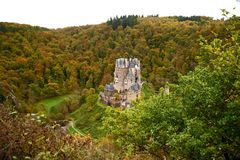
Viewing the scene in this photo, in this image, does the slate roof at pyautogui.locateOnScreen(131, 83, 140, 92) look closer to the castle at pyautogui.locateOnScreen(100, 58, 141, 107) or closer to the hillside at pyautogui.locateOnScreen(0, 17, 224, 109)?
the castle at pyautogui.locateOnScreen(100, 58, 141, 107)

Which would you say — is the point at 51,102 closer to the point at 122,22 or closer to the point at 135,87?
the point at 135,87

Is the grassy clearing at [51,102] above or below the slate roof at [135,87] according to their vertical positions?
below

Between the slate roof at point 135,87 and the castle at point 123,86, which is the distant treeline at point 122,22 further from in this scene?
the slate roof at point 135,87

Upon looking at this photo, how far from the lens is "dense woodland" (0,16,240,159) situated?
11727mm

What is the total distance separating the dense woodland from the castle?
6465 millimetres

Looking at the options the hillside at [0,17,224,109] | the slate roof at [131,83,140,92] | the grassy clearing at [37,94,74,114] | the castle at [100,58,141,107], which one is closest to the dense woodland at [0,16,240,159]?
the hillside at [0,17,224,109]

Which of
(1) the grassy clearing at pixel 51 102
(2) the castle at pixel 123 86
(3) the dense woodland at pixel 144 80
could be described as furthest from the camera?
(1) the grassy clearing at pixel 51 102

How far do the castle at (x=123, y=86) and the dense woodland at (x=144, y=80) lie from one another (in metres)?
6.47

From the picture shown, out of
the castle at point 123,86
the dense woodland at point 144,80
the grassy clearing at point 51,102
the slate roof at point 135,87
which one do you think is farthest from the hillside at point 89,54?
the slate roof at point 135,87

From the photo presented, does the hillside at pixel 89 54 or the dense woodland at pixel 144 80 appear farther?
the hillside at pixel 89 54

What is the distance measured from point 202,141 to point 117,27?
13156 cm

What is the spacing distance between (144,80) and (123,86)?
1745 cm

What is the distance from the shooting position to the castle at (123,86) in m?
72.6

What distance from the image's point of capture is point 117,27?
141875 millimetres
